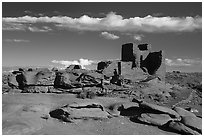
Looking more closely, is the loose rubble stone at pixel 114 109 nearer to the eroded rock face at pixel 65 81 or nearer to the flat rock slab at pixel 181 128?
the flat rock slab at pixel 181 128

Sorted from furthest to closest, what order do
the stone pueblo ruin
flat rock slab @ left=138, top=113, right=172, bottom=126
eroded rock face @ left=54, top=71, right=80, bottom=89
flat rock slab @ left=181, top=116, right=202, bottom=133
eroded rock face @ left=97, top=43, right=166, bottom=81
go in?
eroded rock face @ left=97, top=43, right=166, bottom=81
eroded rock face @ left=54, top=71, right=80, bottom=89
flat rock slab @ left=138, top=113, right=172, bottom=126
the stone pueblo ruin
flat rock slab @ left=181, top=116, right=202, bottom=133

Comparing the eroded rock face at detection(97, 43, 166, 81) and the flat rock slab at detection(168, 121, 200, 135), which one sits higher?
the eroded rock face at detection(97, 43, 166, 81)

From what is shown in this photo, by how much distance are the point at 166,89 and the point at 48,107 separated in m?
10.9

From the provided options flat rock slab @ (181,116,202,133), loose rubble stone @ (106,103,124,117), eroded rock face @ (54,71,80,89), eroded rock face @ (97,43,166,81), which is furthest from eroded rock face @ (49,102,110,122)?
eroded rock face @ (97,43,166,81)

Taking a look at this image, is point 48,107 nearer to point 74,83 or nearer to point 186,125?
point 74,83

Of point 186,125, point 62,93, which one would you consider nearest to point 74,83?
point 62,93

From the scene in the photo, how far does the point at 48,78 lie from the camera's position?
21734 millimetres

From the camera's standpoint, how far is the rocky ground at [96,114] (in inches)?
486

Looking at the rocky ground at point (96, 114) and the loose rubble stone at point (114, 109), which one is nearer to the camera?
the rocky ground at point (96, 114)

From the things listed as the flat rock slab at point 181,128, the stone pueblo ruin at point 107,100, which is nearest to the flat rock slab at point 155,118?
the stone pueblo ruin at point 107,100

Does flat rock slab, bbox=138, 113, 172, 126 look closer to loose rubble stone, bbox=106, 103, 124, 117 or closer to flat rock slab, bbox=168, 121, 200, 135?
flat rock slab, bbox=168, 121, 200, 135

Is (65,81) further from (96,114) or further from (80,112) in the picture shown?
(96,114)

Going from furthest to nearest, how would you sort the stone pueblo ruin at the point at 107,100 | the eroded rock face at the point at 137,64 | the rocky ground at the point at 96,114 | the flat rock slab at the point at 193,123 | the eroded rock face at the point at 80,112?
the eroded rock face at the point at 137,64
the eroded rock face at the point at 80,112
the stone pueblo ruin at the point at 107,100
the flat rock slab at the point at 193,123
the rocky ground at the point at 96,114

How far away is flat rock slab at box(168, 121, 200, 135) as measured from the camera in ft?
40.0
